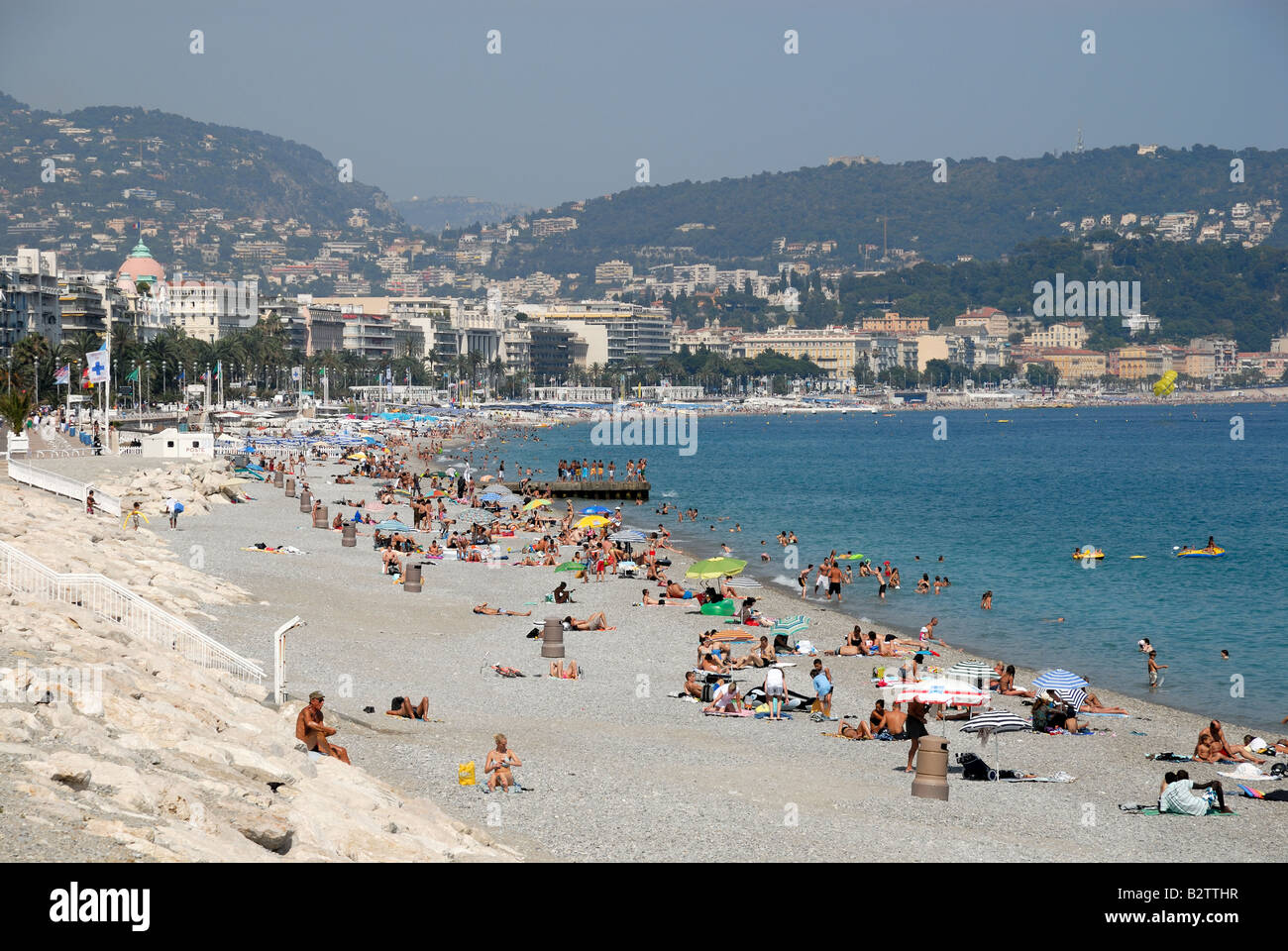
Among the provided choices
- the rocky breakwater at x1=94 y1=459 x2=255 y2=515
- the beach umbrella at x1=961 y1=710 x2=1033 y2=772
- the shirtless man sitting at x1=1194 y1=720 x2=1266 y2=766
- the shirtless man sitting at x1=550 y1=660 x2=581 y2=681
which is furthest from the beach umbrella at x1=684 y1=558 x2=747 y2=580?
the rocky breakwater at x1=94 y1=459 x2=255 y2=515

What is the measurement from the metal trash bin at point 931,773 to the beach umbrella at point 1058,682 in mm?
6030

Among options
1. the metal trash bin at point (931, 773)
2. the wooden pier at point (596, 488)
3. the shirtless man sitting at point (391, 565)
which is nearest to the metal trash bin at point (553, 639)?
the metal trash bin at point (931, 773)

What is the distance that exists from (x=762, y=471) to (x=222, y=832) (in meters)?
80.8

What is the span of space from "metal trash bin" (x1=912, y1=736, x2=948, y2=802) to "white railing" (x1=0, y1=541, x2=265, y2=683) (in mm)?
8216

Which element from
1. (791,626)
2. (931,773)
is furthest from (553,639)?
(931,773)

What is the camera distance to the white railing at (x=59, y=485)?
37188mm

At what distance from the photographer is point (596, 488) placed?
64.1 m

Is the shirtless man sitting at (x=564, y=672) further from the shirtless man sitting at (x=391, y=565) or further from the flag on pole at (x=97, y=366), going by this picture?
the flag on pole at (x=97, y=366)

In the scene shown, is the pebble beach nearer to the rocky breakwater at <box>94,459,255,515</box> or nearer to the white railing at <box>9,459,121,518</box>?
the white railing at <box>9,459,121,518</box>

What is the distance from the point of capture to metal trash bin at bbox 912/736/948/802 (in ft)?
53.0

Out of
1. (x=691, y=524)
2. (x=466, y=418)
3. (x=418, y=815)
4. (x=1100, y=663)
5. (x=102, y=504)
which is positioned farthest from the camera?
(x=466, y=418)

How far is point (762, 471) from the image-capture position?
90375 mm
